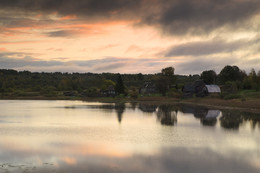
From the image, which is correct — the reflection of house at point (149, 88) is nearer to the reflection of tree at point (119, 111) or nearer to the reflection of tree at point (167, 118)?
the reflection of tree at point (119, 111)

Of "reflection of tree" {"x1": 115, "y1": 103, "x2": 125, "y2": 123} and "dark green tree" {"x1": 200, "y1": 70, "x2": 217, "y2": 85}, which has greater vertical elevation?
"dark green tree" {"x1": 200, "y1": 70, "x2": 217, "y2": 85}

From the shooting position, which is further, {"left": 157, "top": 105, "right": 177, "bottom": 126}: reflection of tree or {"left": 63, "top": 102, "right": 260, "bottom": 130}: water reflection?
{"left": 157, "top": 105, "right": 177, "bottom": 126}: reflection of tree

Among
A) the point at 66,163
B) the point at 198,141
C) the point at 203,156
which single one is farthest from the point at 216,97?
the point at 66,163

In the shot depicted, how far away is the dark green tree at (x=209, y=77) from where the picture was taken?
134 metres

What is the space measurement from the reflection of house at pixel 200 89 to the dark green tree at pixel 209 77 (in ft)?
76.5

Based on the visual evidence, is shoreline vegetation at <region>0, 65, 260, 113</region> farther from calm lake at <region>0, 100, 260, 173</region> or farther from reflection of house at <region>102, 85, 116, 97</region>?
calm lake at <region>0, 100, 260, 173</region>

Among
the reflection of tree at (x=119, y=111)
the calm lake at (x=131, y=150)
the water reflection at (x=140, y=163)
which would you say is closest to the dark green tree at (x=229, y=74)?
the reflection of tree at (x=119, y=111)

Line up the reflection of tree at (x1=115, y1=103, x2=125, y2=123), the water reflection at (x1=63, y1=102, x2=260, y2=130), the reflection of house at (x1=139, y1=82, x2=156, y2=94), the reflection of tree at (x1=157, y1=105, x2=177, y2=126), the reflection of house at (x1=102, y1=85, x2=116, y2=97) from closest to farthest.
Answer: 1. the water reflection at (x1=63, y1=102, x2=260, y2=130)
2. the reflection of tree at (x1=157, y1=105, x2=177, y2=126)
3. the reflection of tree at (x1=115, y1=103, x2=125, y2=123)
4. the reflection of house at (x1=102, y1=85, x2=116, y2=97)
5. the reflection of house at (x1=139, y1=82, x2=156, y2=94)

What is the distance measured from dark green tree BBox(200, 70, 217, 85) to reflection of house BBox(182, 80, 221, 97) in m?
23.3

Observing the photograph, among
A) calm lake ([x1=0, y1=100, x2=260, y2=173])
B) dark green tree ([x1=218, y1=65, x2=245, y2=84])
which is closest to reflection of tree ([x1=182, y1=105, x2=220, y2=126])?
calm lake ([x1=0, y1=100, x2=260, y2=173])

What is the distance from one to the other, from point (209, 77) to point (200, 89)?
98.9ft

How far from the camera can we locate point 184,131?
1458 inches

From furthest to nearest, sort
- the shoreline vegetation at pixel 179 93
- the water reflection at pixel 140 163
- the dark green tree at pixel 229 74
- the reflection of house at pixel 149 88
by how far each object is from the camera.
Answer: the reflection of house at pixel 149 88
the dark green tree at pixel 229 74
the shoreline vegetation at pixel 179 93
the water reflection at pixel 140 163

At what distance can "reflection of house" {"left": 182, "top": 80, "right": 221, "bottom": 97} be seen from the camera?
104144 millimetres
